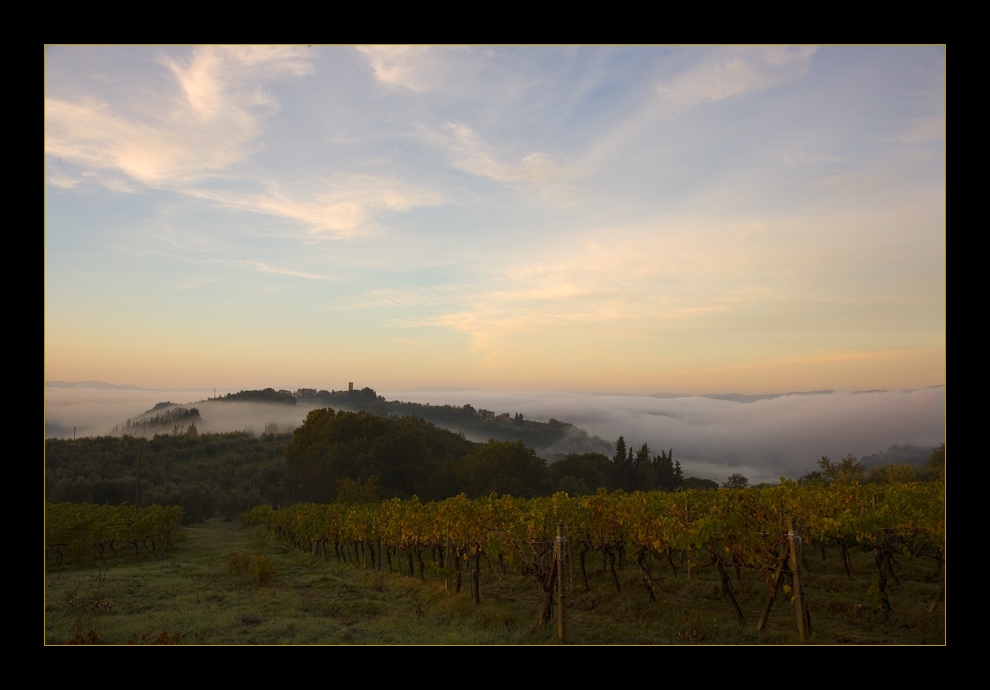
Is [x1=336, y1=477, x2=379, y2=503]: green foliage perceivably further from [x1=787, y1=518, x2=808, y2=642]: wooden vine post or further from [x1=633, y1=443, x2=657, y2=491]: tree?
[x1=787, y1=518, x2=808, y2=642]: wooden vine post

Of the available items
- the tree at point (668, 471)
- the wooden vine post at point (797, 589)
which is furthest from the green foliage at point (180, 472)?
the wooden vine post at point (797, 589)

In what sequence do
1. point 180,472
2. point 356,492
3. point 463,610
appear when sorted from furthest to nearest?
point 180,472
point 356,492
point 463,610

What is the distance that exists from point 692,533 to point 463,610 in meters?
5.49

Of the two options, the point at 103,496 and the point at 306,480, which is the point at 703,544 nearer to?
the point at 306,480

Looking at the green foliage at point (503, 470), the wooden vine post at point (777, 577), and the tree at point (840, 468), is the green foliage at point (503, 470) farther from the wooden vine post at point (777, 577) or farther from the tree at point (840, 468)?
the wooden vine post at point (777, 577)

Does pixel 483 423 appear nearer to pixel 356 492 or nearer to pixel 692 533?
pixel 356 492

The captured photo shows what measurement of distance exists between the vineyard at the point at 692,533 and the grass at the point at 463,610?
1.32ft

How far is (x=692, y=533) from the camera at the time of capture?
1012cm

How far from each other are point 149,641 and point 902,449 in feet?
96.0

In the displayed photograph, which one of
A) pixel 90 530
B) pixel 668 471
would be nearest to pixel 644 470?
pixel 668 471

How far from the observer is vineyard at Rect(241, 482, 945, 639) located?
1012cm

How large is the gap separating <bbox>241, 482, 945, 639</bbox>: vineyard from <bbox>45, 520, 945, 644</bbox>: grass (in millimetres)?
402

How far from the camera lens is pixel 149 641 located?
32.6ft
